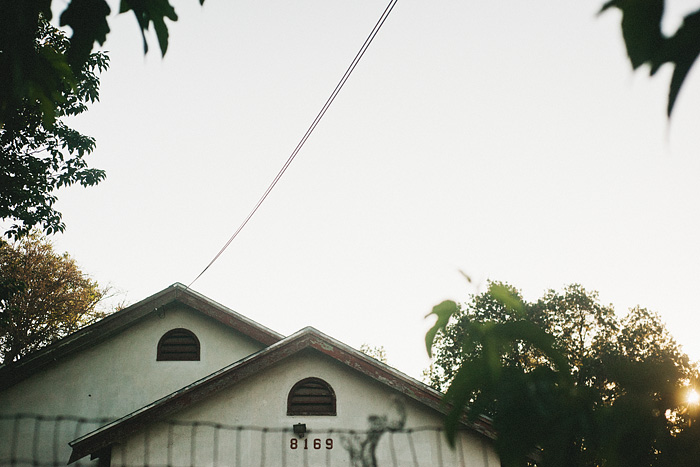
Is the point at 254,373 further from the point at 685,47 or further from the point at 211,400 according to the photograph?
the point at 685,47

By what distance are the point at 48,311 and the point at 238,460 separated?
72.6 feet

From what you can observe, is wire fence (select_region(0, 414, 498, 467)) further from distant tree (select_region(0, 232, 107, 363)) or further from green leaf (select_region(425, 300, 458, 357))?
distant tree (select_region(0, 232, 107, 363))

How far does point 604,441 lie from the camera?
0.91 m

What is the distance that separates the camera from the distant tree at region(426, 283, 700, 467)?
2.89 feet

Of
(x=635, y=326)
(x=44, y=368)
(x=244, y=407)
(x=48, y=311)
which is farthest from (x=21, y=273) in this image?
(x=635, y=326)

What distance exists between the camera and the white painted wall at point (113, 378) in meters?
11.4

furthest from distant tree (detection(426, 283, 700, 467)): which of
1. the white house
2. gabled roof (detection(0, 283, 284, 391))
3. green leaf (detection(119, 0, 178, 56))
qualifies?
gabled roof (detection(0, 283, 284, 391))

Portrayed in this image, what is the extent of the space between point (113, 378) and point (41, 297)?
17.3 meters

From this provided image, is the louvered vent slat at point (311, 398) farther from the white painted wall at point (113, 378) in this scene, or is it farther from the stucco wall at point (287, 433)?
the white painted wall at point (113, 378)

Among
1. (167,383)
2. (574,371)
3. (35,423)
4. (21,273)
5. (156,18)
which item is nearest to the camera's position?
(574,371)

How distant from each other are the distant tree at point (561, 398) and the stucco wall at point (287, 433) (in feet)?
26.9

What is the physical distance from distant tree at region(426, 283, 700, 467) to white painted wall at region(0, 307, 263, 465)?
12298mm

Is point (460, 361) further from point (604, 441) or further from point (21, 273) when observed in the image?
point (21, 273)

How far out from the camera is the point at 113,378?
39.4 ft
